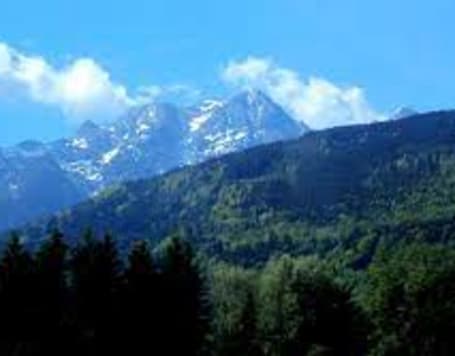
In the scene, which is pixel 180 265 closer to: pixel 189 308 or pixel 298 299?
pixel 189 308

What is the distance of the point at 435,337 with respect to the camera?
115438mm

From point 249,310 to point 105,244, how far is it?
124ft

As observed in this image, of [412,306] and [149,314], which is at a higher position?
[412,306]

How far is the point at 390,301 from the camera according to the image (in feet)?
391

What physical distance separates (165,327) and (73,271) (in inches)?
265

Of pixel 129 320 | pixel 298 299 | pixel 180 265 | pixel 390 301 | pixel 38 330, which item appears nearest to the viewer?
pixel 38 330

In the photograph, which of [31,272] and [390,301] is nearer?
[31,272]

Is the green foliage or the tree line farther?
the green foliage

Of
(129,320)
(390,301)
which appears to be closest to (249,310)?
(390,301)

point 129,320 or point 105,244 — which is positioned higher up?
point 105,244

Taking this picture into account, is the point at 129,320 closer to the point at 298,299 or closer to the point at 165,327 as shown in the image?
the point at 165,327

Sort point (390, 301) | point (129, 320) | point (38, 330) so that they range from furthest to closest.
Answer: point (390, 301), point (129, 320), point (38, 330)

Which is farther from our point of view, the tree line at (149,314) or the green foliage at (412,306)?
the green foliage at (412,306)

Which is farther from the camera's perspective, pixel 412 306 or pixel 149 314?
pixel 412 306
